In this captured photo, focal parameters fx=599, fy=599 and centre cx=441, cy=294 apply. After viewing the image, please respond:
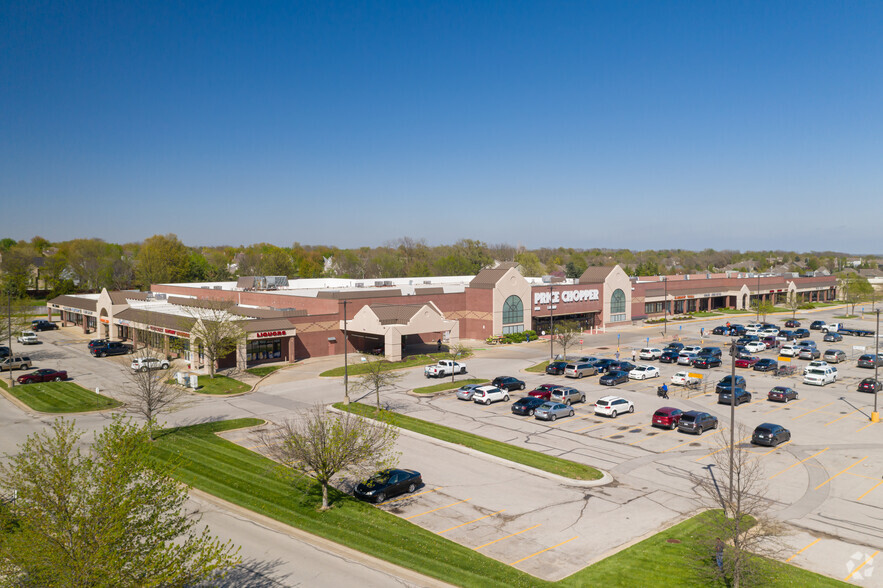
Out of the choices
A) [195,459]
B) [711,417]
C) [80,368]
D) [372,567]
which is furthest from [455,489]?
[80,368]

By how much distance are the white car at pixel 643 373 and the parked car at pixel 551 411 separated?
15.0 metres

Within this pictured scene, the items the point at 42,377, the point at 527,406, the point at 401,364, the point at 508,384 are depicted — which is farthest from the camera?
the point at 401,364

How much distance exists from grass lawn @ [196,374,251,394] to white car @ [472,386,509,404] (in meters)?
18.6

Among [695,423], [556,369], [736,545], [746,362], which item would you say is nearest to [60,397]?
[556,369]

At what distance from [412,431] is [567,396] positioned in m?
12.9

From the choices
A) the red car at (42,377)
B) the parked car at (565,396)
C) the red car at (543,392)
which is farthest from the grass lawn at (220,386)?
the parked car at (565,396)

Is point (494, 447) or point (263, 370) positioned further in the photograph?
point (263, 370)

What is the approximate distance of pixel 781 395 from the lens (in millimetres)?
44062

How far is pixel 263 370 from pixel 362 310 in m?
11.9

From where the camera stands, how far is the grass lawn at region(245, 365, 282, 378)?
5381 cm

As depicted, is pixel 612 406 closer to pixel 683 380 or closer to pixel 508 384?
pixel 508 384

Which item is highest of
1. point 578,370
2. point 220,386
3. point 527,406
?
point 220,386

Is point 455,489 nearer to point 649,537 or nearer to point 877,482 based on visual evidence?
point 649,537

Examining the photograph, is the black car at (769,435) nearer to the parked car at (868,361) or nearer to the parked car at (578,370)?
the parked car at (578,370)
